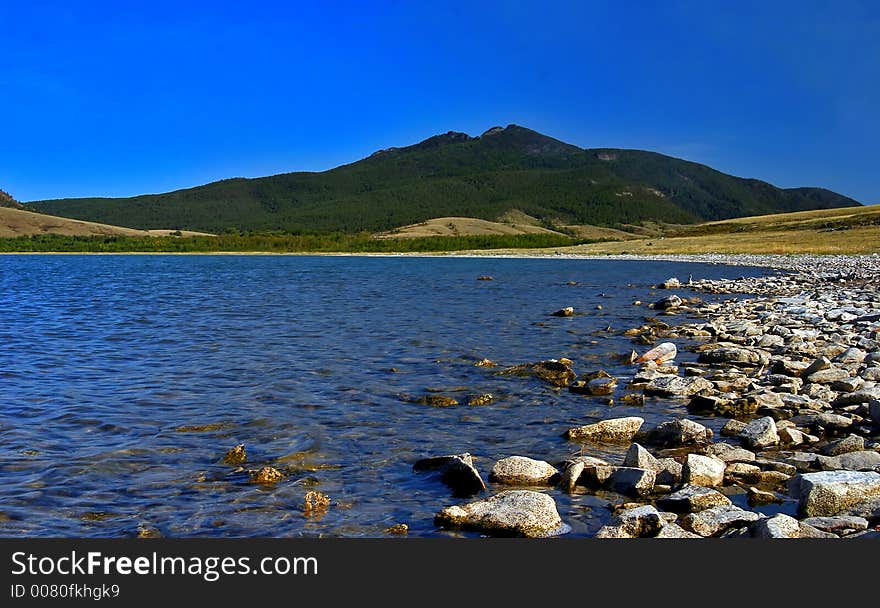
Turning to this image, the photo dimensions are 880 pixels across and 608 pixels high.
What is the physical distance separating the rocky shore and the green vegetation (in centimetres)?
12933

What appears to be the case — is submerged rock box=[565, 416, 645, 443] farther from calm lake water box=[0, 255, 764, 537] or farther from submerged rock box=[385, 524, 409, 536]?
submerged rock box=[385, 524, 409, 536]

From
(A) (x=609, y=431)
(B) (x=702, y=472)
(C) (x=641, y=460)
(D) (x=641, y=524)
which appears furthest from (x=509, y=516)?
(A) (x=609, y=431)

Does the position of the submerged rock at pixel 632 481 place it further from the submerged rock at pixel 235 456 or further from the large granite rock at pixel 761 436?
the submerged rock at pixel 235 456

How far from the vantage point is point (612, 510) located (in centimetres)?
732

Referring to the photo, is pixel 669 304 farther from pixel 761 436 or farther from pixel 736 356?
pixel 761 436

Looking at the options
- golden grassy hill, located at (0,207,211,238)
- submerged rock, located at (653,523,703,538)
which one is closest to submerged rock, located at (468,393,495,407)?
submerged rock, located at (653,523,703,538)

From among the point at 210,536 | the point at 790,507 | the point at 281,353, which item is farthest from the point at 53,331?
the point at 790,507

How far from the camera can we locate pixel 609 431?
1025 centimetres

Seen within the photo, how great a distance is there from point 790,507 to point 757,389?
5.67 metres

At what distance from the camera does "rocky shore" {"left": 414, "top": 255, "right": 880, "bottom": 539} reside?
668 centimetres

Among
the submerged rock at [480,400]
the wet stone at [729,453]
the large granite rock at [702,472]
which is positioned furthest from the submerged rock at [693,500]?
the submerged rock at [480,400]

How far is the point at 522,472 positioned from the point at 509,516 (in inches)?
62.1

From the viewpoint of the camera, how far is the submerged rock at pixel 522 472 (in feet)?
27.3

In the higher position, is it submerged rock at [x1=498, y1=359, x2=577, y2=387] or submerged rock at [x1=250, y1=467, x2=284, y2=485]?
submerged rock at [x1=498, y1=359, x2=577, y2=387]
